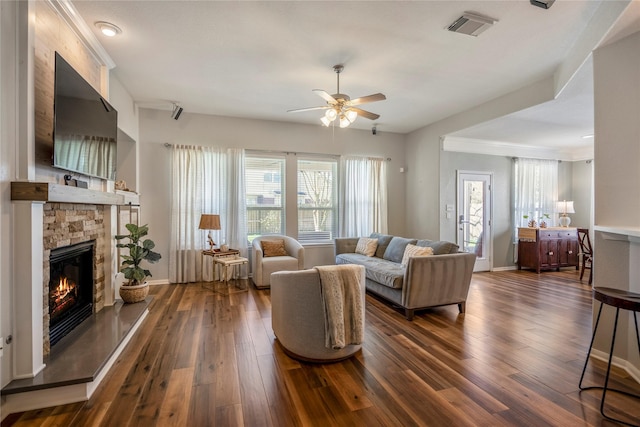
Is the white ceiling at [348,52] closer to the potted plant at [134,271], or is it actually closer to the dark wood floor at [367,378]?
the potted plant at [134,271]

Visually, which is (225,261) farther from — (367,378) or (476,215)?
(476,215)

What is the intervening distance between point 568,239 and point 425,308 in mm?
4887

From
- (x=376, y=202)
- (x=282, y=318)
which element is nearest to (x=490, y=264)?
(x=376, y=202)

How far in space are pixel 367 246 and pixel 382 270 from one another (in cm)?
128

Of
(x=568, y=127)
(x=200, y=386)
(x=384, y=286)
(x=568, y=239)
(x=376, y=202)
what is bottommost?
(x=200, y=386)

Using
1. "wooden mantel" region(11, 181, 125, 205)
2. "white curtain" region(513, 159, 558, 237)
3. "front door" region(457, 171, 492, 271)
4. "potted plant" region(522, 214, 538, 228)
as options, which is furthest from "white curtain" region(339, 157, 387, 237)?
"wooden mantel" region(11, 181, 125, 205)

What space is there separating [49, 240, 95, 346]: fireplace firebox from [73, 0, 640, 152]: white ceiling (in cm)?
206

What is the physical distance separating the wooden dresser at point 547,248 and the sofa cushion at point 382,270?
3.65 m

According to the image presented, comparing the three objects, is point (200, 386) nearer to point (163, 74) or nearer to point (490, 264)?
point (163, 74)

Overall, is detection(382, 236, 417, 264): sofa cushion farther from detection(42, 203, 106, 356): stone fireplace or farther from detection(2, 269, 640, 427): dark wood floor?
detection(42, 203, 106, 356): stone fireplace

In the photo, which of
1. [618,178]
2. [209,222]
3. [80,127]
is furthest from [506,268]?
[80,127]

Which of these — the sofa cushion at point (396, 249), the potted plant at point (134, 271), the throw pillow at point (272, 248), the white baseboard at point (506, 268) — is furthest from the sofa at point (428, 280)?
the white baseboard at point (506, 268)

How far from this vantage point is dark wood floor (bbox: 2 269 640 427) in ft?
6.04

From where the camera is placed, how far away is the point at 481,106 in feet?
15.2
